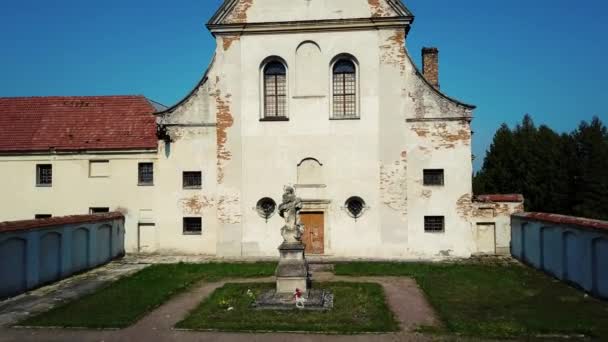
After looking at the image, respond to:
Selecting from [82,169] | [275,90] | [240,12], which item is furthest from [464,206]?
[82,169]

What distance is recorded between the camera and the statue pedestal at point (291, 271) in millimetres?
14992

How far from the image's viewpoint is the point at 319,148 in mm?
23406

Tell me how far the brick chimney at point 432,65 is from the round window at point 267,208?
1078 centimetres

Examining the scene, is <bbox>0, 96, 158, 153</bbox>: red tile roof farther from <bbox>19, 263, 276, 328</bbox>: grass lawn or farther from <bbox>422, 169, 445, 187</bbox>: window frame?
<bbox>422, 169, 445, 187</bbox>: window frame

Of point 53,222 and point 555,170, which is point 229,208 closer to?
point 53,222

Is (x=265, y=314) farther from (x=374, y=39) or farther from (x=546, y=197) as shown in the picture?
(x=546, y=197)

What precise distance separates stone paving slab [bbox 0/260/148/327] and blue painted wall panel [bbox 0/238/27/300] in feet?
1.15

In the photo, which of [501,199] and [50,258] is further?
[501,199]

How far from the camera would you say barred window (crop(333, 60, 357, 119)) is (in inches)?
934

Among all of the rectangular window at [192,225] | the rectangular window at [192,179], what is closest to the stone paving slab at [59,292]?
the rectangular window at [192,225]

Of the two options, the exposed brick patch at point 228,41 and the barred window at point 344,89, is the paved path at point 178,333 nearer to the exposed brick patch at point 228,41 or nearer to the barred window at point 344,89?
the barred window at point 344,89

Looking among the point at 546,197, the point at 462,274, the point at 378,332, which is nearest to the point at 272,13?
the point at 462,274

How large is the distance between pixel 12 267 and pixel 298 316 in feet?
31.9

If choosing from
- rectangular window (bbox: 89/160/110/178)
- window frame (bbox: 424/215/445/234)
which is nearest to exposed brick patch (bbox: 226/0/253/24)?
rectangular window (bbox: 89/160/110/178)
